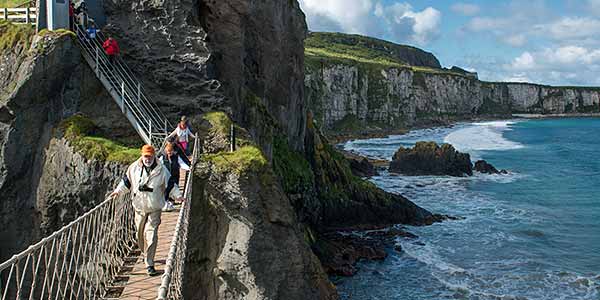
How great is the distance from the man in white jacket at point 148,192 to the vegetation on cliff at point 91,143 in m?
5.97

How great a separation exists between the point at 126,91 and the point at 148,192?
33.5 ft

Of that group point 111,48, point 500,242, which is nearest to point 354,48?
point 500,242

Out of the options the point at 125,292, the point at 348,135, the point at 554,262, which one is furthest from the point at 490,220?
the point at 348,135

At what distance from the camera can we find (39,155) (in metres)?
16.5

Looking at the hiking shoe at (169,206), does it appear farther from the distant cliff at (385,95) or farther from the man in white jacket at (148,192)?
the distant cliff at (385,95)

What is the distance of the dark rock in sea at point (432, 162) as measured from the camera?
2400 inches

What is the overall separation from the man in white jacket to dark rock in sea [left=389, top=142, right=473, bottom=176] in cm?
5417

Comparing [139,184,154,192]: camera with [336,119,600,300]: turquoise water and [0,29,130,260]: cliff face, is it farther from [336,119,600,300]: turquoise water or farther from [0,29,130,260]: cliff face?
[336,119,600,300]: turquoise water

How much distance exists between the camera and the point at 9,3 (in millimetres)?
23656

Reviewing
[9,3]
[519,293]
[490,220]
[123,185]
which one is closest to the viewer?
[123,185]

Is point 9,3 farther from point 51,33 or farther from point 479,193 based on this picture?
point 479,193

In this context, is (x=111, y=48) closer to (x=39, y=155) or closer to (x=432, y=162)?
(x=39, y=155)

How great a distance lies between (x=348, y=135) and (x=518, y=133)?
43228 mm

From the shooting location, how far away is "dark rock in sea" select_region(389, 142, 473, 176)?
61.0 metres
